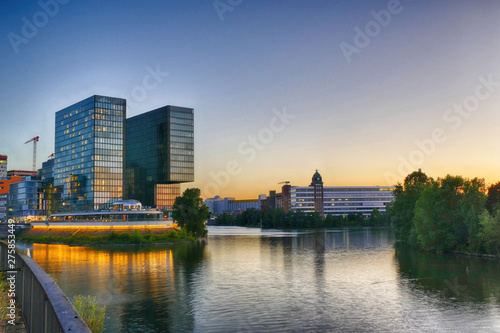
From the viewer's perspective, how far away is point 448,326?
35.3 m

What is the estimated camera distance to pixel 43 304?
12438 millimetres

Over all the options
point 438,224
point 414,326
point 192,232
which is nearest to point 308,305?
point 414,326

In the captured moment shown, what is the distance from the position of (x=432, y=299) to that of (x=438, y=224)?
2002 inches

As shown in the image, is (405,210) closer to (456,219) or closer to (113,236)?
(456,219)

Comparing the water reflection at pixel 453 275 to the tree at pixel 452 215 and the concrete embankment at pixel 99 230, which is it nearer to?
the tree at pixel 452 215

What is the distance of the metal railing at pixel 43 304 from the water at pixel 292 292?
17.7 meters

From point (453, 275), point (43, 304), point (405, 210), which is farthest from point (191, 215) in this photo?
point (43, 304)

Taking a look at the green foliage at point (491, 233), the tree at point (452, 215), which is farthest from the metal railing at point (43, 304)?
the tree at point (452, 215)

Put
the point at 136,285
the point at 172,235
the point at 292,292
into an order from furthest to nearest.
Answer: the point at 172,235 < the point at 136,285 < the point at 292,292

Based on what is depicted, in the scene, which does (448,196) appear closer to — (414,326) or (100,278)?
(414,326)

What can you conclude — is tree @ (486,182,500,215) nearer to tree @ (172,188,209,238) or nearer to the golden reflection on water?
the golden reflection on water

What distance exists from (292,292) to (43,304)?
4009cm

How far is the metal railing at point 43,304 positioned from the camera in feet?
31.3

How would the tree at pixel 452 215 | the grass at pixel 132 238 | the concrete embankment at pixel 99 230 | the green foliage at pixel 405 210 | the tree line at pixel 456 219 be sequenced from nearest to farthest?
the tree line at pixel 456 219 < the tree at pixel 452 215 < the green foliage at pixel 405 210 < the grass at pixel 132 238 < the concrete embankment at pixel 99 230
